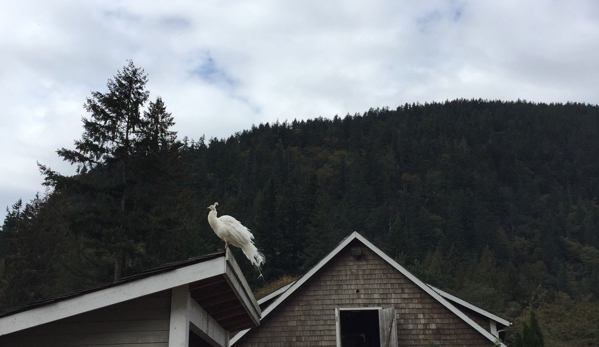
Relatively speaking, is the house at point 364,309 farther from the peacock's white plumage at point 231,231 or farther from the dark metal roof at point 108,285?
the dark metal roof at point 108,285

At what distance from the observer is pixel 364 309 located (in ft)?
54.5

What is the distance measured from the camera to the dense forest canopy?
92.4 ft

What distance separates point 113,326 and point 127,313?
0.17 m

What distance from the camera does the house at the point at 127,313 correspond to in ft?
17.4

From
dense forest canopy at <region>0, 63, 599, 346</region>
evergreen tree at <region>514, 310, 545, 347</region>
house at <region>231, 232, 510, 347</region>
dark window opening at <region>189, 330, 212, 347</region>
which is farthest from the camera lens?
dense forest canopy at <region>0, 63, 599, 346</region>

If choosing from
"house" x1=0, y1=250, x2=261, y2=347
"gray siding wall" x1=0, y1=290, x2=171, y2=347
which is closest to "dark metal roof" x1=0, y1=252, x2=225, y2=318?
"house" x1=0, y1=250, x2=261, y2=347

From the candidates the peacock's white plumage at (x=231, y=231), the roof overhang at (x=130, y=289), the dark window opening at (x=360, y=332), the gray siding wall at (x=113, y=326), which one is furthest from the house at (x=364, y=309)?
the roof overhang at (x=130, y=289)

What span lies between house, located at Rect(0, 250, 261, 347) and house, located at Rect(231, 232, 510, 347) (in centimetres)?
1074

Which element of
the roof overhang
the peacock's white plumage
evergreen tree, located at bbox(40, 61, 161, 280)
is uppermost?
evergreen tree, located at bbox(40, 61, 161, 280)

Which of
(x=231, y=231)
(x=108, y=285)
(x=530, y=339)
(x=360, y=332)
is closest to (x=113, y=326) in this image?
(x=108, y=285)

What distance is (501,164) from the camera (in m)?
128

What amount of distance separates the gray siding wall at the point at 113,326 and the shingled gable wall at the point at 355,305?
36.4 ft

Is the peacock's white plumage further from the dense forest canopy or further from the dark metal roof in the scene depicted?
the dense forest canopy

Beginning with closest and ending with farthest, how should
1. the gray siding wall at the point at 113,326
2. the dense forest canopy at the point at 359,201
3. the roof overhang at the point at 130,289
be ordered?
the roof overhang at the point at 130,289 < the gray siding wall at the point at 113,326 < the dense forest canopy at the point at 359,201
